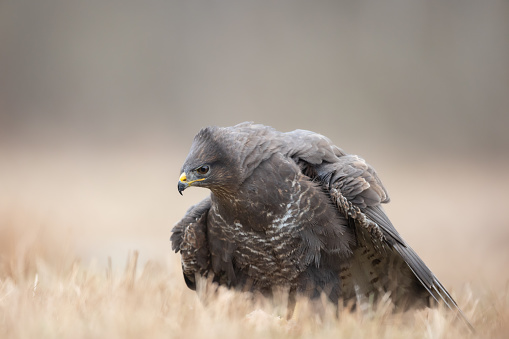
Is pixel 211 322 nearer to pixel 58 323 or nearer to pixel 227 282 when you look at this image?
pixel 58 323

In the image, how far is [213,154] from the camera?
131 inches

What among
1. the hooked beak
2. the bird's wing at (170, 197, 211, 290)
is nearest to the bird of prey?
the hooked beak

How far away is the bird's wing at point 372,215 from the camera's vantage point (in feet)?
10.7

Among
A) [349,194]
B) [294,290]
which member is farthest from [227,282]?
[349,194]

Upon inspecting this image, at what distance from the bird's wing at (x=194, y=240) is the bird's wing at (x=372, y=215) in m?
0.83

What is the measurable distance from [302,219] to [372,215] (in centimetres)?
38

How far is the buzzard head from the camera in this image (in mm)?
3285

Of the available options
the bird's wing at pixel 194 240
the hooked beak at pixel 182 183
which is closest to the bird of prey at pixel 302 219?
the hooked beak at pixel 182 183

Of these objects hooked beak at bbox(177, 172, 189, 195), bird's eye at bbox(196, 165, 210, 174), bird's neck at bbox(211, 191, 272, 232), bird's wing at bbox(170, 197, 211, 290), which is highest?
bird's eye at bbox(196, 165, 210, 174)

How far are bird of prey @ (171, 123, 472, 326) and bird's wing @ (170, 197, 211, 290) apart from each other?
5.5 inches

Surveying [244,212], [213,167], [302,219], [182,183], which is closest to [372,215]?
[302,219]

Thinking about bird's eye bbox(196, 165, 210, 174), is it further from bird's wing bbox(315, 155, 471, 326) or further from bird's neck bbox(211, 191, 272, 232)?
bird's wing bbox(315, 155, 471, 326)

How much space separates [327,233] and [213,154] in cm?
76

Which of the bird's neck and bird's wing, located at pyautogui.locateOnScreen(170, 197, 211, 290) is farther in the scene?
bird's wing, located at pyautogui.locateOnScreen(170, 197, 211, 290)
